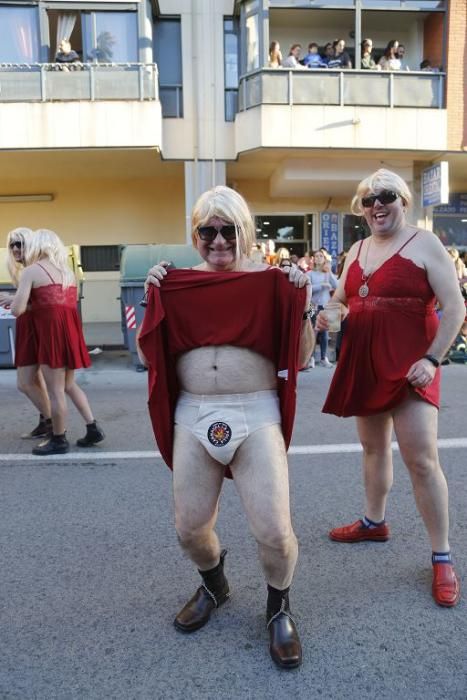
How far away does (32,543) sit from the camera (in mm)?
3432

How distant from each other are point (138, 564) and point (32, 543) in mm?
705

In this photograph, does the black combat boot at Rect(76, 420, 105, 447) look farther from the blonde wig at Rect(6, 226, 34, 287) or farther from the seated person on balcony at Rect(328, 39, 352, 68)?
the seated person on balcony at Rect(328, 39, 352, 68)

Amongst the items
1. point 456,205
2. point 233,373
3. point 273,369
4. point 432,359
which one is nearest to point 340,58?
point 456,205

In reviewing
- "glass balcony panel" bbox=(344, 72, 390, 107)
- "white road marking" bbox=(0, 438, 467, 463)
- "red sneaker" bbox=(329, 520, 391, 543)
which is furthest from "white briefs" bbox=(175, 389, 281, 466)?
"glass balcony panel" bbox=(344, 72, 390, 107)

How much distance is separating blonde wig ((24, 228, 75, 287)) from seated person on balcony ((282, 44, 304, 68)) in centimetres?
1065

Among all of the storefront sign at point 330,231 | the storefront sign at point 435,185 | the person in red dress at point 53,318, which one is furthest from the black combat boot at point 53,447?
the storefront sign at point 330,231

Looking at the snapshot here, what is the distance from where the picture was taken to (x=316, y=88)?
530 inches

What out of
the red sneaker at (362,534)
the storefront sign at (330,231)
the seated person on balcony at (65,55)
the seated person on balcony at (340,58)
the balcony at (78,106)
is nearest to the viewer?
the red sneaker at (362,534)

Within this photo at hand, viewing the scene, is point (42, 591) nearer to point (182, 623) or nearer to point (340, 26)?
point (182, 623)

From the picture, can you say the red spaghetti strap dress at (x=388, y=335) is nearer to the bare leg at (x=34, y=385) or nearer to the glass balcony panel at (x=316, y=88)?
the bare leg at (x=34, y=385)

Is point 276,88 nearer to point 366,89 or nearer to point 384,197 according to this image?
point 366,89

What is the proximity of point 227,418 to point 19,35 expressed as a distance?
14023 mm

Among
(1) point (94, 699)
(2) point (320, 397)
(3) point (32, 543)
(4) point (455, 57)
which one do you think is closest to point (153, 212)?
(4) point (455, 57)

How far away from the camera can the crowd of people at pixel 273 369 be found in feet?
7.57
